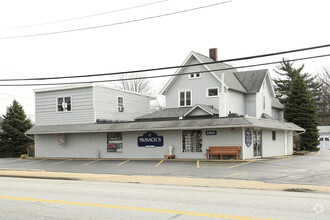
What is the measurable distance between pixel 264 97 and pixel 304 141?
935 centimetres

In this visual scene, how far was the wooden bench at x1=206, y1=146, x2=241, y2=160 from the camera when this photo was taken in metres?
25.3

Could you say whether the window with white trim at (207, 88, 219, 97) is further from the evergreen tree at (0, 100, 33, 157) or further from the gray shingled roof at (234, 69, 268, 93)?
the evergreen tree at (0, 100, 33, 157)

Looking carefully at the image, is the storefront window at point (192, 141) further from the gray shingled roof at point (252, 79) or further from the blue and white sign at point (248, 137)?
the gray shingled roof at point (252, 79)

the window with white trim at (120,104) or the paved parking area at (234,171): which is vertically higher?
the window with white trim at (120,104)

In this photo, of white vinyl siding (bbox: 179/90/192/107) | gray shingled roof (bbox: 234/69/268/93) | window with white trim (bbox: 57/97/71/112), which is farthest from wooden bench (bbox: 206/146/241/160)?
window with white trim (bbox: 57/97/71/112)

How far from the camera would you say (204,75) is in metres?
33.4

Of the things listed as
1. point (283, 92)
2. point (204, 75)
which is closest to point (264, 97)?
point (204, 75)

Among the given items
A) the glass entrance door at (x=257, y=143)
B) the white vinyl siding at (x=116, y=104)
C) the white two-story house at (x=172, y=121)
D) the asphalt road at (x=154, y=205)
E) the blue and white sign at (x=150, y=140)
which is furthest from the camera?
the white vinyl siding at (x=116, y=104)

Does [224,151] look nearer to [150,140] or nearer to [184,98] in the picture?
[150,140]

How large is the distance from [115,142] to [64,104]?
6.22 m

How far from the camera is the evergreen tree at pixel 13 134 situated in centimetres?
3988

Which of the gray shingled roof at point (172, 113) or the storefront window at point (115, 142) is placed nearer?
the storefront window at point (115, 142)

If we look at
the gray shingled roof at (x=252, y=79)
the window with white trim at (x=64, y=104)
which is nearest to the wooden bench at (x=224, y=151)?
the gray shingled roof at (x=252, y=79)

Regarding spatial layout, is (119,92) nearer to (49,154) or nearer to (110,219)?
(49,154)
